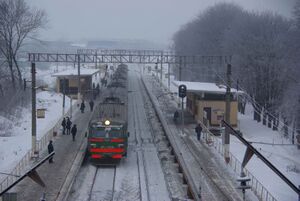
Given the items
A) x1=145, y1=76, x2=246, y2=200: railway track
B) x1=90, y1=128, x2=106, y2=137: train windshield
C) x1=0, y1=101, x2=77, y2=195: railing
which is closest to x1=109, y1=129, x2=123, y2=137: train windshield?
x1=90, y1=128, x2=106, y2=137: train windshield

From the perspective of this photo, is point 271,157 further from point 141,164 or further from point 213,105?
point 141,164

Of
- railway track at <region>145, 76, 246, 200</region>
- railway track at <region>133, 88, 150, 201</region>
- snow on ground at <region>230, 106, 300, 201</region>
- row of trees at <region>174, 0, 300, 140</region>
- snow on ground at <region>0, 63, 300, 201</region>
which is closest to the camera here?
railway track at <region>145, 76, 246, 200</region>

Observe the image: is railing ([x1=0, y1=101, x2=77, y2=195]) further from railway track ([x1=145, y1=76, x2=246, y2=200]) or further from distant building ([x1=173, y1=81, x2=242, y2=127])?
distant building ([x1=173, y1=81, x2=242, y2=127])

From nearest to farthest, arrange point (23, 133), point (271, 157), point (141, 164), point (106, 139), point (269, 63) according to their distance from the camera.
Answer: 1. point (106, 139)
2. point (141, 164)
3. point (271, 157)
4. point (23, 133)
5. point (269, 63)

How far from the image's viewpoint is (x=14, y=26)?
1772 inches

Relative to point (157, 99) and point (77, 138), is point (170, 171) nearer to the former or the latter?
point (77, 138)

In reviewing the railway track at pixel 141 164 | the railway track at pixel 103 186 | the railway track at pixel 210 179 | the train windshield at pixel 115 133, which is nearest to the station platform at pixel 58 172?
the railway track at pixel 103 186

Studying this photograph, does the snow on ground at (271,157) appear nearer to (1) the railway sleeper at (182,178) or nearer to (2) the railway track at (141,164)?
(1) the railway sleeper at (182,178)

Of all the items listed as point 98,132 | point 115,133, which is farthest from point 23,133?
point 115,133

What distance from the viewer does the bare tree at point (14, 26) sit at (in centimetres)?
4341

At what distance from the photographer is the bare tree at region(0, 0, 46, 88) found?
1709 inches

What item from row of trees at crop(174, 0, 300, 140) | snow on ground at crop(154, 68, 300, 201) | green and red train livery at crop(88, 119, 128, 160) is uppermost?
row of trees at crop(174, 0, 300, 140)

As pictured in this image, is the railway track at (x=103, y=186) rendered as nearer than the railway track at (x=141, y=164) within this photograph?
Yes

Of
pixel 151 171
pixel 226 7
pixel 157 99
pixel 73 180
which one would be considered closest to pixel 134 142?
pixel 151 171
